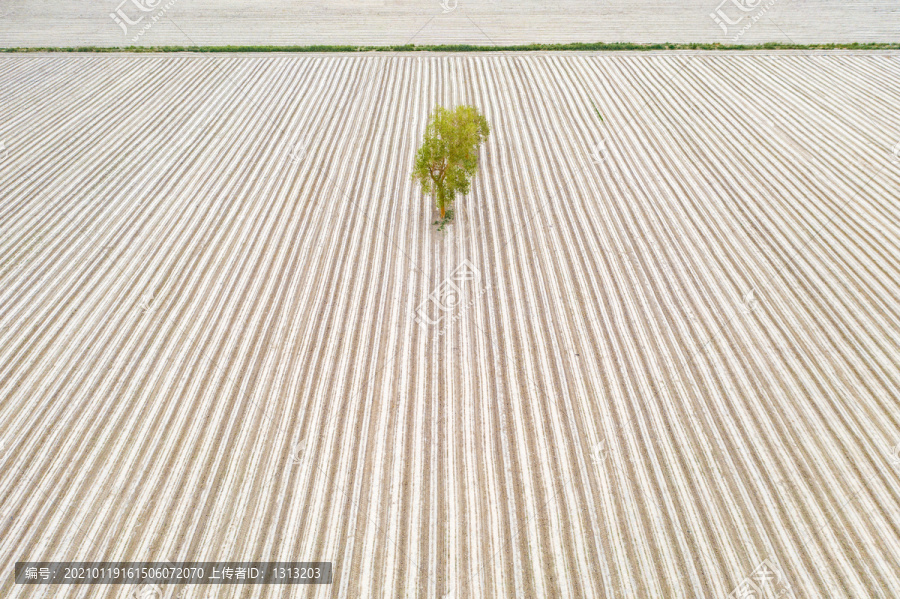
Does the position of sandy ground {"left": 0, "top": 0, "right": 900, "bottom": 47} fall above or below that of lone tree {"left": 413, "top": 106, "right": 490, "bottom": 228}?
above

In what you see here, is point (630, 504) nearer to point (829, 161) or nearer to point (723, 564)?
point (723, 564)

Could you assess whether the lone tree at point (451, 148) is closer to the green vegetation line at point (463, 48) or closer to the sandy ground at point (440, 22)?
the green vegetation line at point (463, 48)

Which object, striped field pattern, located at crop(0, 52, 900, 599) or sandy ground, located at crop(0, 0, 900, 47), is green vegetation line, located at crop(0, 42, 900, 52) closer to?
sandy ground, located at crop(0, 0, 900, 47)

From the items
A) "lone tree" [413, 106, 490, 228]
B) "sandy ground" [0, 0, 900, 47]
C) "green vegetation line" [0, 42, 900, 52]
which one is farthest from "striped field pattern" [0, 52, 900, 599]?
"sandy ground" [0, 0, 900, 47]

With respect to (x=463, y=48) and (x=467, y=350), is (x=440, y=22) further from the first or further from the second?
(x=467, y=350)

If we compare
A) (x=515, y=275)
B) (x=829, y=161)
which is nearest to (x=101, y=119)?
(x=515, y=275)

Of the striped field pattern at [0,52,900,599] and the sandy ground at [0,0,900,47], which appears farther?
the sandy ground at [0,0,900,47]
